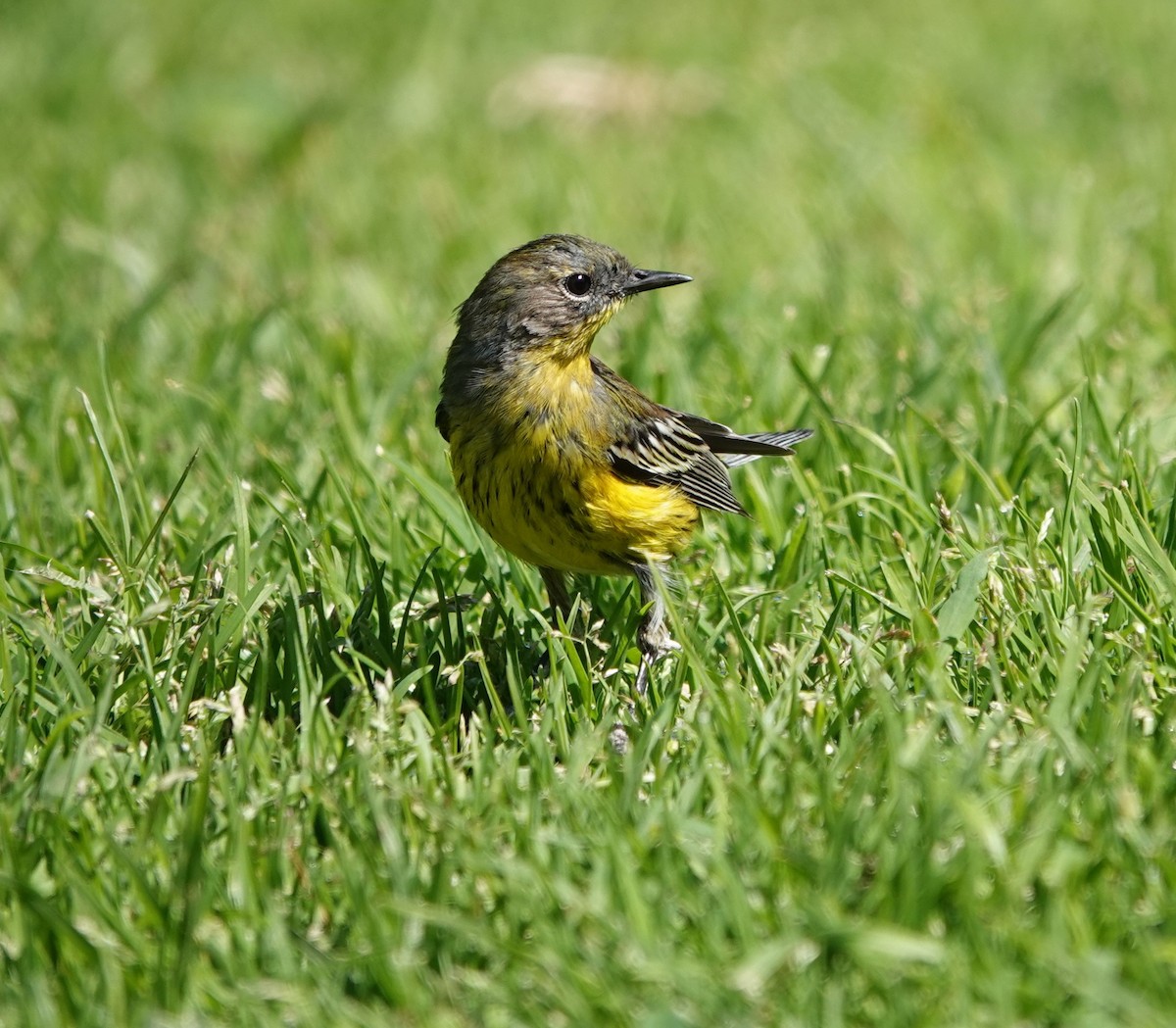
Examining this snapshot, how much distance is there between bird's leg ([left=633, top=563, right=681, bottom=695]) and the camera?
153 inches

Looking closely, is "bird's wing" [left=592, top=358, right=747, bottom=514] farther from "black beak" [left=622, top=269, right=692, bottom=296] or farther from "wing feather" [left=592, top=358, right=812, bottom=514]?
"black beak" [left=622, top=269, right=692, bottom=296]

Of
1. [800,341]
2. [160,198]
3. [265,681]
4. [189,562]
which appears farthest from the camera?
[160,198]

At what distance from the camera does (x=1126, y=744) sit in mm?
3111

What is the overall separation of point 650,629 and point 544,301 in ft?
3.29

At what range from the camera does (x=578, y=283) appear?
447cm

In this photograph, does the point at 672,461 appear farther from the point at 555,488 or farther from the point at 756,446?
the point at 555,488

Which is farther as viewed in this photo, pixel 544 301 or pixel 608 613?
pixel 608 613

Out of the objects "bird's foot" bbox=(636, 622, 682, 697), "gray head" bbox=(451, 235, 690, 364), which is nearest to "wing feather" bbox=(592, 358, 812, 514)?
"gray head" bbox=(451, 235, 690, 364)

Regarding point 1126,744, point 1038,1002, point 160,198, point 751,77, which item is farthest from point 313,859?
point 751,77

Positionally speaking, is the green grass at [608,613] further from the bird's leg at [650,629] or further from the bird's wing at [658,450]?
the bird's wing at [658,450]

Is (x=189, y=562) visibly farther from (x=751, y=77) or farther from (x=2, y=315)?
(x=751, y=77)

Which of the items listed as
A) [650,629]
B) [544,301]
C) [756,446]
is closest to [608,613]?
[650,629]

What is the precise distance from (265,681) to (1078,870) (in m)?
1.92

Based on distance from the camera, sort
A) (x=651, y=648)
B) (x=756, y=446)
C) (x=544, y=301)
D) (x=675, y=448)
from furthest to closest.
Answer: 1. (x=756, y=446)
2. (x=675, y=448)
3. (x=544, y=301)
4. (x=651, y=648)
